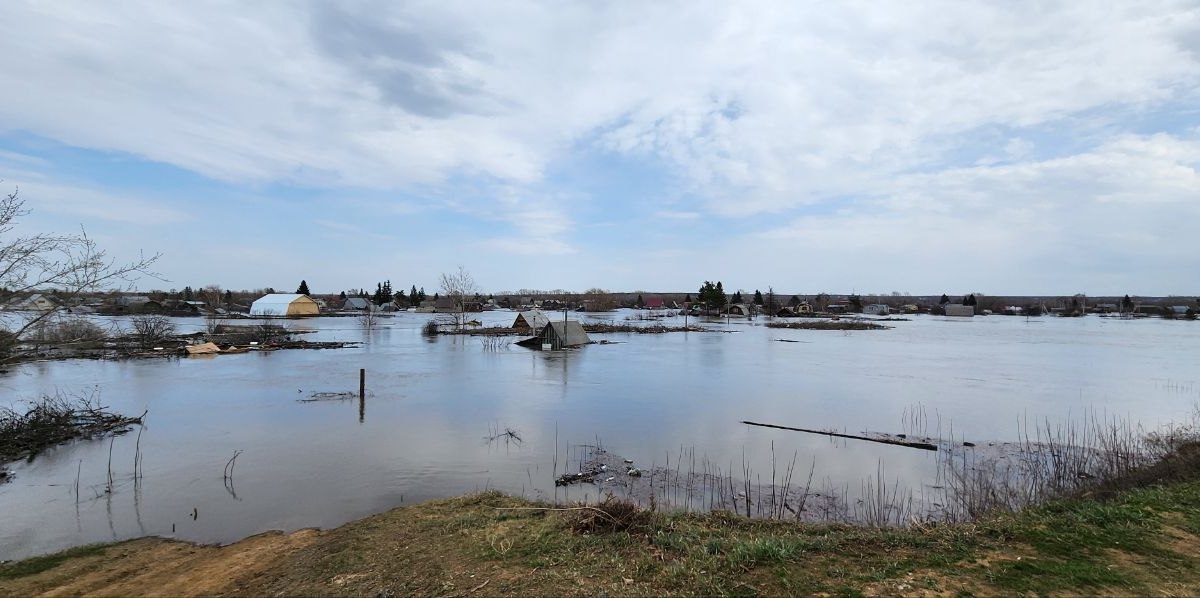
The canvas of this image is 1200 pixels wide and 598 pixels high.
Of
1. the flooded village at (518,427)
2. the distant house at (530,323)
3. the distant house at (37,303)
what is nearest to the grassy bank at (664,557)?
the flooded village at (518,427)

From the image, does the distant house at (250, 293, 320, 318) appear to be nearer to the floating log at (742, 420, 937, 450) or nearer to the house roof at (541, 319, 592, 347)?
the house roof at (541, 319, 592, 347)

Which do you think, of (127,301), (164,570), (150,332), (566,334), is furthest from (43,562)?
(127,301)

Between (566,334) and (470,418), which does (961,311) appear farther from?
(470,418)

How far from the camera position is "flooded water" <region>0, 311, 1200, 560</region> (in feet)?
23.7

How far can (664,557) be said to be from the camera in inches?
173

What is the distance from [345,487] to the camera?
7.66 m

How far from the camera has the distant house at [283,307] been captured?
51.9m

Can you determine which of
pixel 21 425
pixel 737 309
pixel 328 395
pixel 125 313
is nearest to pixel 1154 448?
pixel 328 395

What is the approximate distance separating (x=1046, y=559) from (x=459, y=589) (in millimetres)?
4322

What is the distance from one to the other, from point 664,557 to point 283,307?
188ft

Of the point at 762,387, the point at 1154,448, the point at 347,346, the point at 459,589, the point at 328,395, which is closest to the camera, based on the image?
the point at 459,589

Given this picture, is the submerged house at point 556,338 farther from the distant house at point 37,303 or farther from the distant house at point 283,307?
the distant house at point 283,307

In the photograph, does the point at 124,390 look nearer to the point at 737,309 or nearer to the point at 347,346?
the point at 347,346

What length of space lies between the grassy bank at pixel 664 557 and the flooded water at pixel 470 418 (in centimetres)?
125
